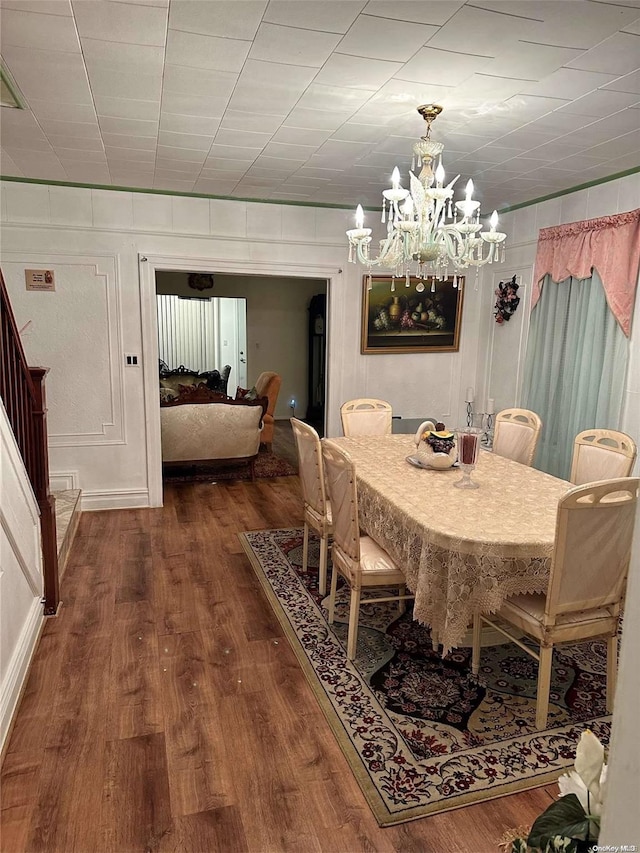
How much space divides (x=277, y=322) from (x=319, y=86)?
22.1 feet

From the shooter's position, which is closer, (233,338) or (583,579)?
(583,579)

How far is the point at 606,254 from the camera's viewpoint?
12.6ft

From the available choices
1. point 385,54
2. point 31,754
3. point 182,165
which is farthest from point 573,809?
point 182,165

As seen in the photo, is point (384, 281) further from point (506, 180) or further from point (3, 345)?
point (3, 345)

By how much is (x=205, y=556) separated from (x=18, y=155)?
9.36 feet

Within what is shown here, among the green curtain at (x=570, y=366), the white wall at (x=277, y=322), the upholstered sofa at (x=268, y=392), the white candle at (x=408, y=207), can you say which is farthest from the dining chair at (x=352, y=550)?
the white wall at (x=277, y=322)

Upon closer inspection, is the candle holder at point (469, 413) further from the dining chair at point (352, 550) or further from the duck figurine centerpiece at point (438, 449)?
the dining chair at point (352, 550)

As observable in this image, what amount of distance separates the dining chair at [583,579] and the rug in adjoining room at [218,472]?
3.82 metres

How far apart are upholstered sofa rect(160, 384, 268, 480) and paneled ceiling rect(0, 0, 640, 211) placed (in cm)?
208

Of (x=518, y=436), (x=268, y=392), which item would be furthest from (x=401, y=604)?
(x=268, y=392)

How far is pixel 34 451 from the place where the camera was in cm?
288

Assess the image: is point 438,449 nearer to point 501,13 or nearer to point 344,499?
point 344,499

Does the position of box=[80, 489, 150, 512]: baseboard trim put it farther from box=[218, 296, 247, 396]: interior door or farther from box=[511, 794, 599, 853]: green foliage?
box=[218, 296, 247, 396]: interior door

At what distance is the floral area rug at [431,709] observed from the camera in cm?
194
